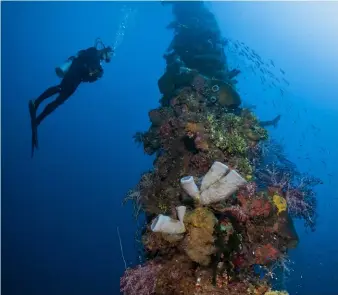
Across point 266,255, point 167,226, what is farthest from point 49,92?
point 266,255

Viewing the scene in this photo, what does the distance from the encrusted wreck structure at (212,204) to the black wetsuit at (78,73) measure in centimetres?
324

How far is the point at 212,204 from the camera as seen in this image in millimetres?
4602

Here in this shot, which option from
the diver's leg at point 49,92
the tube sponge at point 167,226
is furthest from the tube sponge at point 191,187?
the diver's leg at point 49,92

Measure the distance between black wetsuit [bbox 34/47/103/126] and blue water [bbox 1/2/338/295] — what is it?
17.1m

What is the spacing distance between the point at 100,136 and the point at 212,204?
73.3 m

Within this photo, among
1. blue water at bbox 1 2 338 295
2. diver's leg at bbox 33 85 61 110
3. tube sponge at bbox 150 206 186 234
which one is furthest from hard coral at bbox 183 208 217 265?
blue water at bbox 1 2 338 295

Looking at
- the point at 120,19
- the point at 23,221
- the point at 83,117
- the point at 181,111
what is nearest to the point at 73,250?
the point at 23,221

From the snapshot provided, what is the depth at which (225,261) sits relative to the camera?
4383 mm

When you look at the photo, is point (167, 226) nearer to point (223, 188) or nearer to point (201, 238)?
point (201, 238)

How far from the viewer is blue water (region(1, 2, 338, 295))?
43875mm

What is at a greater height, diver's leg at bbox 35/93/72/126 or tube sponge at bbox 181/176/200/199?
tube sponge at bbox 181/176/200/199

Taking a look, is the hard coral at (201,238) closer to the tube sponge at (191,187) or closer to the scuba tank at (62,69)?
the tube sponge at (191,187)

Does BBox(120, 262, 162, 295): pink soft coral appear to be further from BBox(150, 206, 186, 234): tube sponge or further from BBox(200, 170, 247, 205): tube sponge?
BBox(200, 170, 247, 205): tube sponge

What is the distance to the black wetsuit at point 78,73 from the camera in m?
9.55
